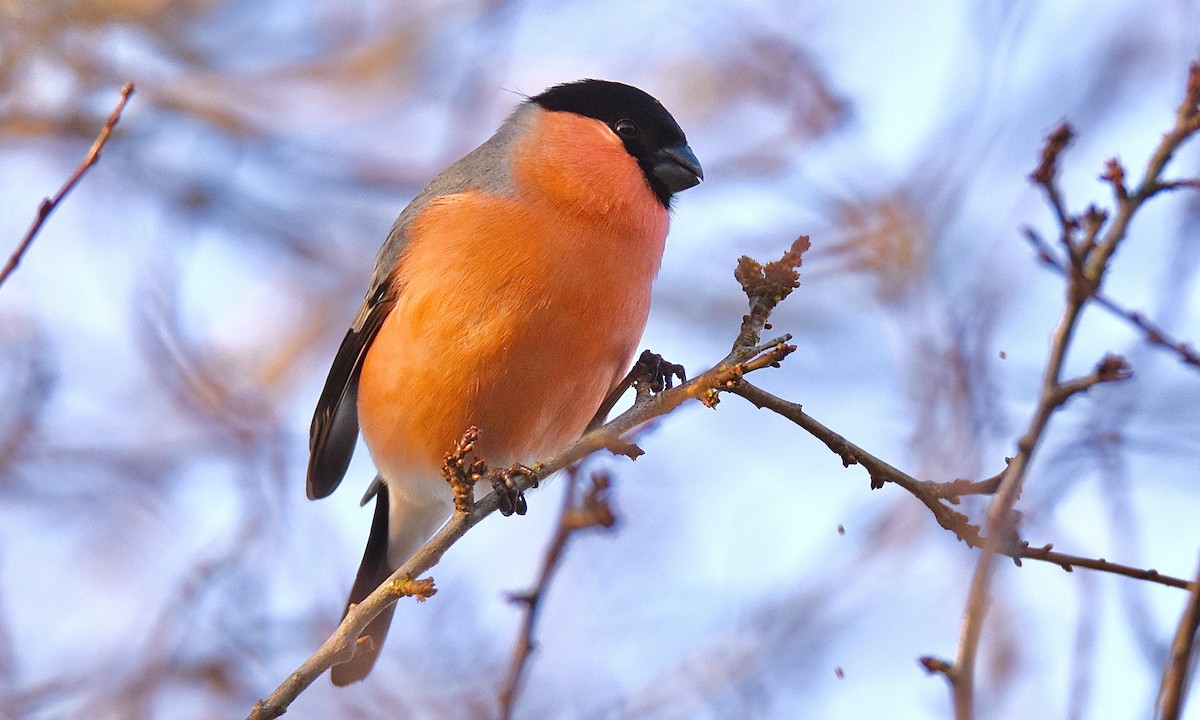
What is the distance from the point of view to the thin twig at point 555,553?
3.08m

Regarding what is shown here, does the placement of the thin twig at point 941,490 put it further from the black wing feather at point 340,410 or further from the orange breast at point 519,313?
the black wing feather at point 340,410

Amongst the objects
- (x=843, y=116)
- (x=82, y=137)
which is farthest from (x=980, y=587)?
(x=82, y=137)

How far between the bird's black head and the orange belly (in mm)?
368

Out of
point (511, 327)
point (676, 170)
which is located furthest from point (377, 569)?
point (676, 170)

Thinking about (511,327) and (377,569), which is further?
(377,569)

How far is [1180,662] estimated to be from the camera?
169 cm

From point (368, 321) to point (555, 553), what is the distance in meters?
1.72

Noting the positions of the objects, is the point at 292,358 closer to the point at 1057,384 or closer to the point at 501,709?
the point at 501,709

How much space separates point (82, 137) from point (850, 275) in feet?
16.1

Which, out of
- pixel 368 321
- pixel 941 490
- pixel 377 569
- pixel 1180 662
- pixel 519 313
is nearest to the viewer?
pixel 1180 662

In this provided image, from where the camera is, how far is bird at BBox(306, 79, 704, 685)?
159 inches

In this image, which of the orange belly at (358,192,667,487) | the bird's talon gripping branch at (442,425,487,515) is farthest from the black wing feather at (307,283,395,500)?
the bird's talon gripping branch at (442,425,487,515)

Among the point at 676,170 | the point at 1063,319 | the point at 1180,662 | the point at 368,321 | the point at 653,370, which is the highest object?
the point at 676,170

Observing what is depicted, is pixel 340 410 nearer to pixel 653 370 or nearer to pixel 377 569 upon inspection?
pixel 377 569
